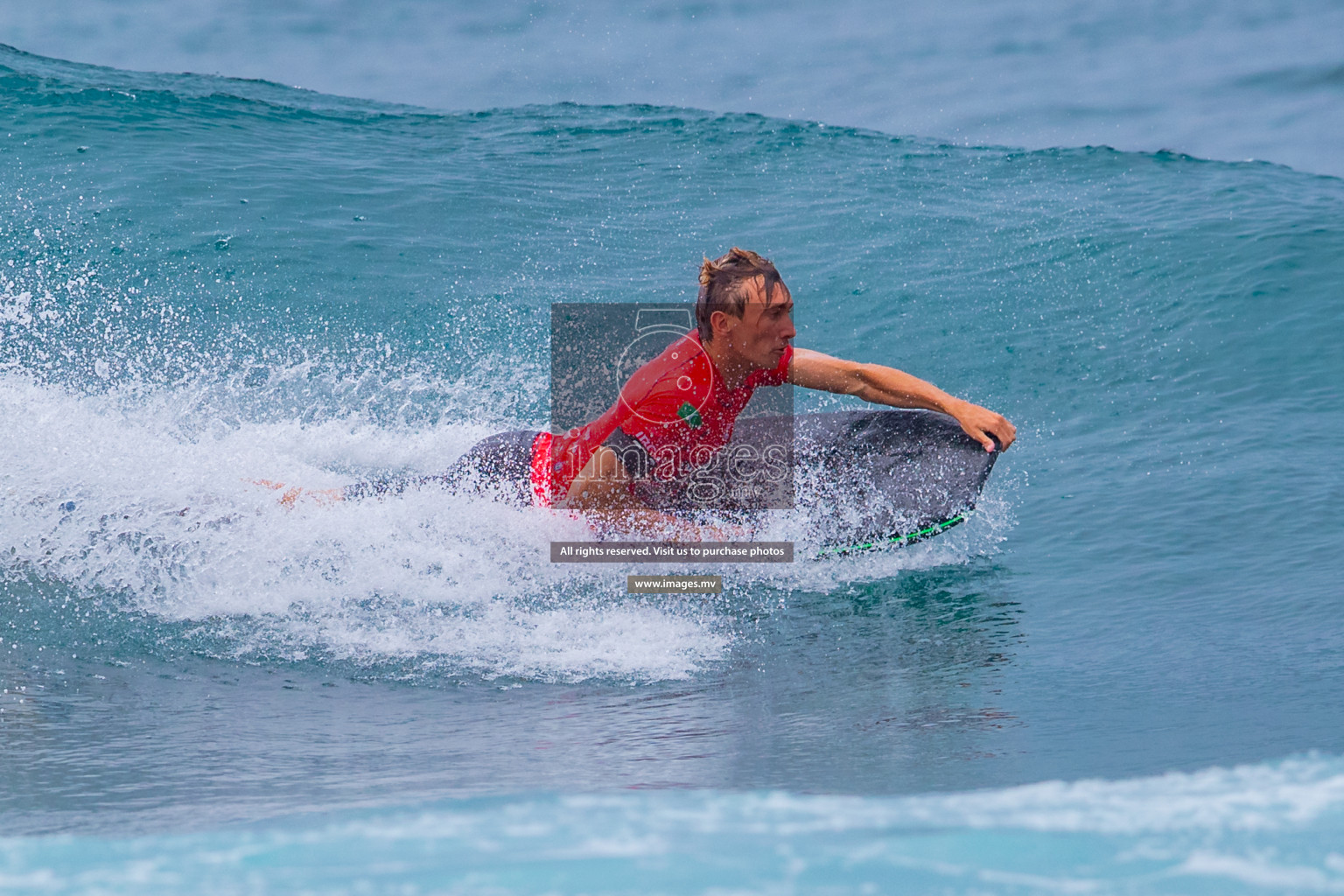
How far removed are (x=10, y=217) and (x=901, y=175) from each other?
809cm

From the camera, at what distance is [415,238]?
1010cm

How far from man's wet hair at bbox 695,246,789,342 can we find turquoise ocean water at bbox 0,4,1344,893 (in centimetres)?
107

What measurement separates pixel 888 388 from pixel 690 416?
80 cm

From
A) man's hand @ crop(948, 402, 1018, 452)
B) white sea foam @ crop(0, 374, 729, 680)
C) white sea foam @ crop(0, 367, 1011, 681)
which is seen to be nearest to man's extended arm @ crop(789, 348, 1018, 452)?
man's hand @ crop(948, 402, 1018, 452)

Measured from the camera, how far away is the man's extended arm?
4.22 m

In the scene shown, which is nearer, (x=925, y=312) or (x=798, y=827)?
(x=798, y=827)

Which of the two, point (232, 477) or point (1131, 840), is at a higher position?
point (232, 477)

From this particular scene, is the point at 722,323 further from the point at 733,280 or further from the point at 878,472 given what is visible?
the point at 878,472

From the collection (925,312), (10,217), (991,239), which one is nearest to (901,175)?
(991,239)

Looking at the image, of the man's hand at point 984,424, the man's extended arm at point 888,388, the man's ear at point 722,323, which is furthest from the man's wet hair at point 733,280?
the man's hand at point 984,424

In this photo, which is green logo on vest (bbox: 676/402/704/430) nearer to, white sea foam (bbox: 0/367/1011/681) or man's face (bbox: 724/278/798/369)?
man's face (bbox: 724/278/798/369)

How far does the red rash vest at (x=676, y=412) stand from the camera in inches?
155

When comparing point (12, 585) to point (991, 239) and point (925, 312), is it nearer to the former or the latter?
point (925, 312)

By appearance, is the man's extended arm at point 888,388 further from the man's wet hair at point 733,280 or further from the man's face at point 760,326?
the man's wet hair at point 733,280
